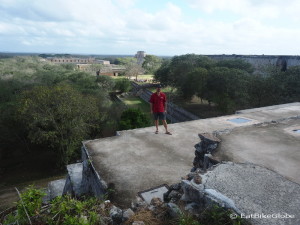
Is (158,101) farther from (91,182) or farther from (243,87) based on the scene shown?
(243,87)

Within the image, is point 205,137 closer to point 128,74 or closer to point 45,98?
point 45,98

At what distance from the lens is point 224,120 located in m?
8.50

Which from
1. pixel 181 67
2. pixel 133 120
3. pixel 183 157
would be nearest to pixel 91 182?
pixel 183 157

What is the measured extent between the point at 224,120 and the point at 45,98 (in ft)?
30.9

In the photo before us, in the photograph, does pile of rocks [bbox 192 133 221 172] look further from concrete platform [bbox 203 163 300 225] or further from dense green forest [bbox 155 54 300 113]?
dense green forest [bbox 155 54 300 113]

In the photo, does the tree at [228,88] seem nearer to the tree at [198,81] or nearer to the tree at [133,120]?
the tree at [198,81]

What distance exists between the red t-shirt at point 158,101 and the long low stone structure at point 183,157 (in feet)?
2.71

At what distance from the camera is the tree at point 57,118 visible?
11424 mm

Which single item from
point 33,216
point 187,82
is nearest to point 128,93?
point 187,82

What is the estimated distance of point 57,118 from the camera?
12.0m

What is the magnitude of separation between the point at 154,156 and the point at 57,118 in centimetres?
841

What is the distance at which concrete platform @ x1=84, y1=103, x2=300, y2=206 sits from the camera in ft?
13.1

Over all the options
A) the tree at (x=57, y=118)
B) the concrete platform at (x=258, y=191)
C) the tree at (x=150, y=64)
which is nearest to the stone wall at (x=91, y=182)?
the concrete platform at (x=258, y=191)

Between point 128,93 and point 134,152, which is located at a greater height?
point 134,152
